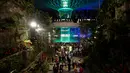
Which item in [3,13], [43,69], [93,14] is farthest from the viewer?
[93,14]

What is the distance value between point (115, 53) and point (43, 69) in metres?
6.90

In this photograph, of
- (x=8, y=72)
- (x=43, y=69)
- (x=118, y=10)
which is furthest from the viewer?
(x=43, y=69)

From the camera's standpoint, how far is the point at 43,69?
19.7 metres

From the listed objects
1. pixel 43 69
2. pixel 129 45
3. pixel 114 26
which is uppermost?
pixel 114 26

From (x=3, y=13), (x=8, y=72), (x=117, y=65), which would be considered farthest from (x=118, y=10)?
(x=8, y=72)

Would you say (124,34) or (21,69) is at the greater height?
(124,34)

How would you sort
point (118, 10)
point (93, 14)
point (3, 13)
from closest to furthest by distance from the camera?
1. point (3, 13)
2. point (118, 10)
3. point (93, 14)

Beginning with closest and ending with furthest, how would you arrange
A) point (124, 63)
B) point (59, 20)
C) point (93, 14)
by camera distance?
point (124, 63) → point (59, 20) → point (93, 14)

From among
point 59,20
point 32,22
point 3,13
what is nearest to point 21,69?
point 3,13

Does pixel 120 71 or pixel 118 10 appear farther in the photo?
pixel 118 10

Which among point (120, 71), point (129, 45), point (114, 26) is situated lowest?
point (120, 71)

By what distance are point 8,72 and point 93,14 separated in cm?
3955

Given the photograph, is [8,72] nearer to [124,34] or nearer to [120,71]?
[120,71]

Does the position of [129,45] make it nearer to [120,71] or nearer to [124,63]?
[124,63]
